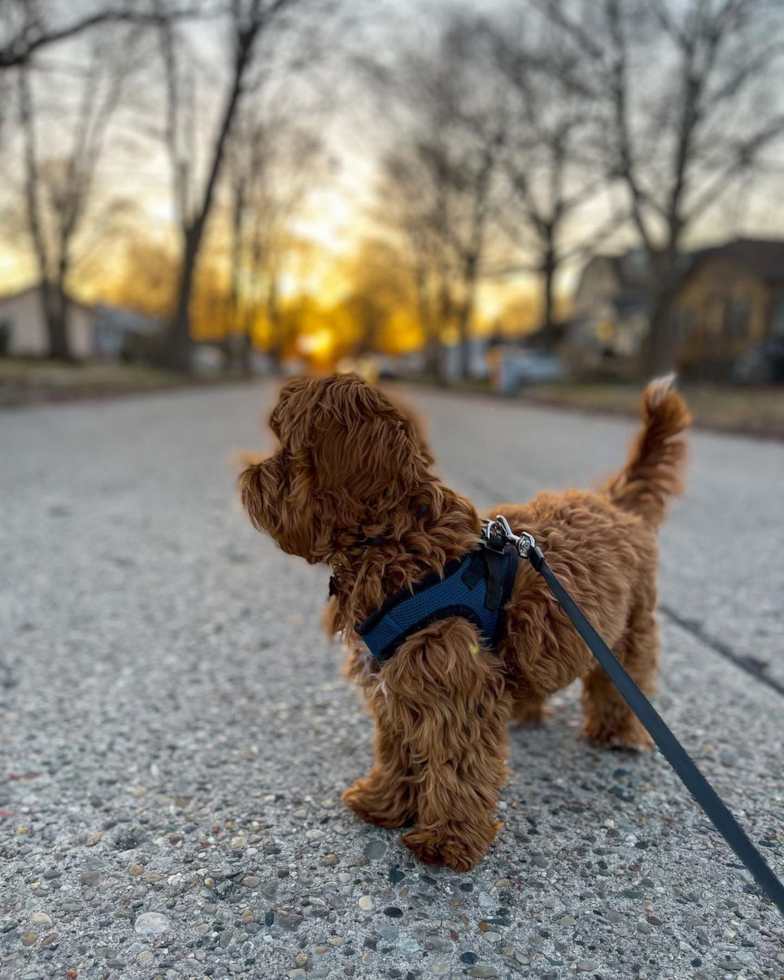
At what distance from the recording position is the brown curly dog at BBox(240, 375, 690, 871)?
2.03 m

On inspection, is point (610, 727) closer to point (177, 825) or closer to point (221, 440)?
point (177, 825)

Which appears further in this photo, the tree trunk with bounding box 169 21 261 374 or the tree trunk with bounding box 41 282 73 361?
the tree trunk with bounding box 41 282 73 361

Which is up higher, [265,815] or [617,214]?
[617,214]

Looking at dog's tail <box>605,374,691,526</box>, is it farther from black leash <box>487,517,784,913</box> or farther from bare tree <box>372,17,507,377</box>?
bare tree <box>372,17,507,377</box>

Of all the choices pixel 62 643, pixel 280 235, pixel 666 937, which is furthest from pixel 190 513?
pixel 280 235

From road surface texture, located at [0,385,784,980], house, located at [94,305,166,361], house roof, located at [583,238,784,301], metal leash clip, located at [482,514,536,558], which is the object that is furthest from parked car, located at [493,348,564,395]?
house, located at [94,305,166,361]

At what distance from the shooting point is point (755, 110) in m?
21.3

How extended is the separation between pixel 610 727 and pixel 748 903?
31.8 inches

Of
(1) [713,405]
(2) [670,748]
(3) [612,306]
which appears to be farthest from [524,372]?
(2) [670,748]

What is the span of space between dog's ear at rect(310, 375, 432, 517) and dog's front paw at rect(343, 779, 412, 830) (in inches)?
35.7

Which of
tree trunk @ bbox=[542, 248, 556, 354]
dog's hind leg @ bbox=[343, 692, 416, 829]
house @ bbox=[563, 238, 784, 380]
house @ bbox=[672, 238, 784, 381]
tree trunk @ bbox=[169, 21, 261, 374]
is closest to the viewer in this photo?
dog's hind leg @ bbox=[343, 692, 416, 829]

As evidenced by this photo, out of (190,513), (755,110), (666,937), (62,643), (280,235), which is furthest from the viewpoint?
(280,235)

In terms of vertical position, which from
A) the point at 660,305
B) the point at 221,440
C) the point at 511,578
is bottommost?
the point at 221,440

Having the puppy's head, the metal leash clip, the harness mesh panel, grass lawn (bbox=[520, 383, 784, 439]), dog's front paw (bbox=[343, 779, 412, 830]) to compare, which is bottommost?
grass lawn (bbox=[520, 383, 784, 439])
